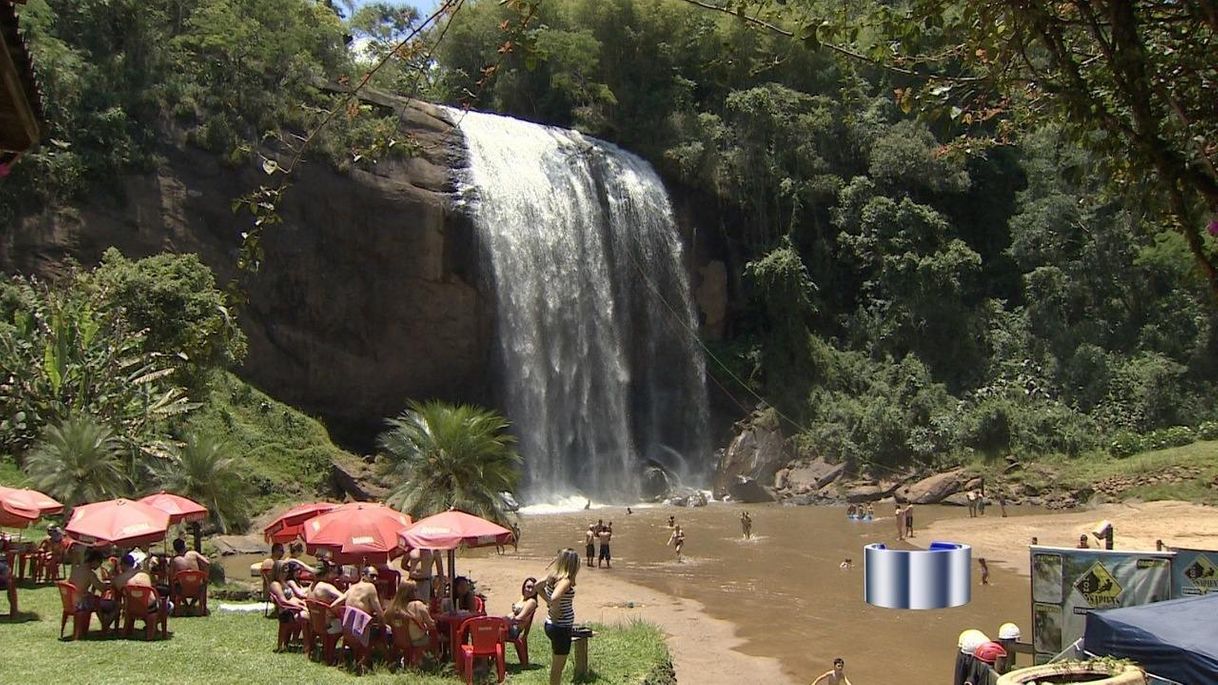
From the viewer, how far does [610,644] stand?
1275 centimetres

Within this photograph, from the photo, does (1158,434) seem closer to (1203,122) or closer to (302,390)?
(302,390)

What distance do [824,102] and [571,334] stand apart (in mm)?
18303

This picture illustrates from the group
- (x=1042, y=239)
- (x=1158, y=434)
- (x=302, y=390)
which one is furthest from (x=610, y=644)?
(x=1042, y=239)

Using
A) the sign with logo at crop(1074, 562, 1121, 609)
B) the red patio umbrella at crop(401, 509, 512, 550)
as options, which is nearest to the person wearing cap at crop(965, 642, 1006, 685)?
the sign with logo at crop(1074, 562, 1121, 609)

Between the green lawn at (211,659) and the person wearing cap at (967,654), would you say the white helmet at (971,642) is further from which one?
the green lawn at (211,659)

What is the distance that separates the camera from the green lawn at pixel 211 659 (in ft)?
32.8

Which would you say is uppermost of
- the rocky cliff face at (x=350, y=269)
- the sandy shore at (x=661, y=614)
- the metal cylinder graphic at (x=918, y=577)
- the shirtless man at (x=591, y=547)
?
the rocky cliff face at (x=350, y=269)

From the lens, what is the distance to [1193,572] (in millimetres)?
8047

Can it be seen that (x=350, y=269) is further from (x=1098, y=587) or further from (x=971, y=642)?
(x=971, y=642)

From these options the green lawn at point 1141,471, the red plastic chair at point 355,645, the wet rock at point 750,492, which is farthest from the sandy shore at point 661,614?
the green lawn at point 1141,471

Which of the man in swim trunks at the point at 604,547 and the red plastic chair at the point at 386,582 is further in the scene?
the man in swim trunks at the point at 604,547

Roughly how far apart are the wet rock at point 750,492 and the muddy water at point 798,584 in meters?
3.13

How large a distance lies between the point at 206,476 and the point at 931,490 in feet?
81.7

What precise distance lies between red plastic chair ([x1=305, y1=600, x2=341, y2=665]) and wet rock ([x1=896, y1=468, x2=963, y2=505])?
2835 centimetres
